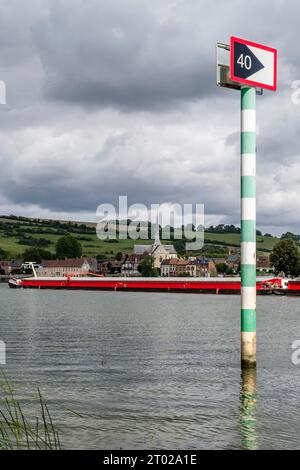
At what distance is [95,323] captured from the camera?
42.2 m

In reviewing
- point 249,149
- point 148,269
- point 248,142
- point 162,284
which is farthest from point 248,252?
point 148,269

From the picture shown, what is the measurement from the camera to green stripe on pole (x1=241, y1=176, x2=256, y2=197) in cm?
1731

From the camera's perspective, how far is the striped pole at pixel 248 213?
17.3 meters

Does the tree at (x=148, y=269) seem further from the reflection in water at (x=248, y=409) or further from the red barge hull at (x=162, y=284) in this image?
the reflection in water at (x=248, y=409)

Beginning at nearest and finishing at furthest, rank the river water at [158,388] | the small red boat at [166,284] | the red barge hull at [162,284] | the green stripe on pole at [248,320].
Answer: the river water at [158,388]
the green stripe on pole at [248,320]
the small red boat at [166,284]
the red barge hull at [162,284]

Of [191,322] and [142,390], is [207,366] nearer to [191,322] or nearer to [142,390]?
[142,390]

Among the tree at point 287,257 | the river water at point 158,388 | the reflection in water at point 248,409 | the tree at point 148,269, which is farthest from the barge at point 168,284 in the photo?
the reflection in water at point 248,409

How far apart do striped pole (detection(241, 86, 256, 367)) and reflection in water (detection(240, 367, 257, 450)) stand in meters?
1.32

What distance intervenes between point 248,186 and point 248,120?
1948mm

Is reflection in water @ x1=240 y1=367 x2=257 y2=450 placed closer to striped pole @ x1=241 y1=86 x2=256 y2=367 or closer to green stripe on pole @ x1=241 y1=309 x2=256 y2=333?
striped pole @ x1=241 y1=86 x2=256 y2=367

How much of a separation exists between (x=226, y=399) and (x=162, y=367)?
19.0 feet

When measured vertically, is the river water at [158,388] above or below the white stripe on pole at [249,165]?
below
